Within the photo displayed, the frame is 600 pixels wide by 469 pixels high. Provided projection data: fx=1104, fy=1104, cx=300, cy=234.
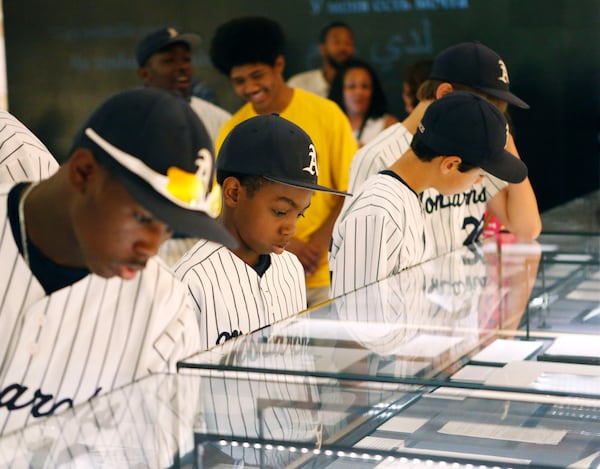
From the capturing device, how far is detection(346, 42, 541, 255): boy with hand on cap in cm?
314

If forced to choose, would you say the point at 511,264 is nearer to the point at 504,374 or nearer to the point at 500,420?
the point at 504,374

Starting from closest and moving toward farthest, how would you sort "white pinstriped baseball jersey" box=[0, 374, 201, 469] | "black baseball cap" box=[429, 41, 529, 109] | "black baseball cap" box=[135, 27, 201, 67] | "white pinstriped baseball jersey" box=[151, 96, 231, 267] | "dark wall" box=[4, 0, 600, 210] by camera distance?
→ "white pinstriped baseball jersey" box=[0, 374, 201, 469], "black baseball cap" box=[429, 41, 529, 109], "black baseball cap" box=[135, 27, 201, 67], "white pinstriped baseball jersey" box=[151, 96, 231, 267], "dark wall" box=[4, 0, 600, 210]

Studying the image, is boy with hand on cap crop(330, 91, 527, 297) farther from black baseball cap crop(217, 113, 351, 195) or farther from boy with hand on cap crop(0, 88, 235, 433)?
boy with hand on cap crop(0, 88, 235, 433)

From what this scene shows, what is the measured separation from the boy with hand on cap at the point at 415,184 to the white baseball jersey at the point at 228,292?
27 centimetres

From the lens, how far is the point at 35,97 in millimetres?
7770

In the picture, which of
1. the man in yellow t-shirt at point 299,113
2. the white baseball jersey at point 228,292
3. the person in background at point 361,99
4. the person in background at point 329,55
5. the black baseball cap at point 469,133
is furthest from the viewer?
the person in background at point 329,55

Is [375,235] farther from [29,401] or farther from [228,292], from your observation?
[29,401]

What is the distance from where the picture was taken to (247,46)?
3.99m

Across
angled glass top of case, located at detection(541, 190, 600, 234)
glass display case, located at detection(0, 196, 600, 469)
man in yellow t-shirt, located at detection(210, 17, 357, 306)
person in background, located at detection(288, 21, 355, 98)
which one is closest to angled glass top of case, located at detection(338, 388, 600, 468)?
glass display case, located at detection(0, 196, 600, 469)

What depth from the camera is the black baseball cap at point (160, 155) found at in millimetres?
1328

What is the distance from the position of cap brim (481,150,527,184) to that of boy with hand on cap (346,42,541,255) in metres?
0.29

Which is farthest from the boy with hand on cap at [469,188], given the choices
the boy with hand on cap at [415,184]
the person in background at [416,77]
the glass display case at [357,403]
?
the person in background at [416,77]

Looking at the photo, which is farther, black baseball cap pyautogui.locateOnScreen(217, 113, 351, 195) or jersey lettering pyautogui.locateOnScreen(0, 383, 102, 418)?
black baseball cap pyautogui.locateOnScreen(217, 113, 351, 195)

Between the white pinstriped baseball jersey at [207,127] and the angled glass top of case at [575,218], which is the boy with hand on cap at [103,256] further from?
the white pinstriped baseball jersey at [207,127]
